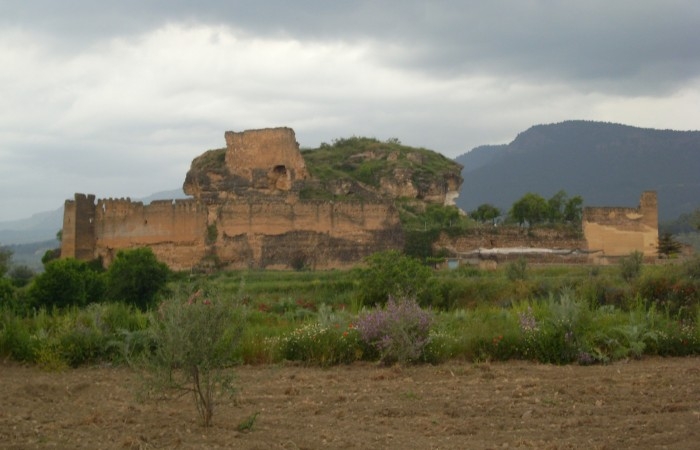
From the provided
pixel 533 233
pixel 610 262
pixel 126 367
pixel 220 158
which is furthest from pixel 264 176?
pixel 126 367

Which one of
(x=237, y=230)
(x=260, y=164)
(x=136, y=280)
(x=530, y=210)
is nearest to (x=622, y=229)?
(x=530, y=210)

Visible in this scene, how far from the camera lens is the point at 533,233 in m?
35.1

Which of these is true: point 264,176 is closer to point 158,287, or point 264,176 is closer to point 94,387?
point 158,287

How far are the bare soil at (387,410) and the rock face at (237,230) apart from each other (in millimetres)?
22328

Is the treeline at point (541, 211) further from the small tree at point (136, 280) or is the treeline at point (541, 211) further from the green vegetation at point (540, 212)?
the small tree at point (136, 280)

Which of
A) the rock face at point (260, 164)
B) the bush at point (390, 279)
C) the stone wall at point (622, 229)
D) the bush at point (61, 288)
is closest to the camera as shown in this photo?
the bush at point (390, 279)

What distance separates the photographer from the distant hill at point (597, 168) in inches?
3765

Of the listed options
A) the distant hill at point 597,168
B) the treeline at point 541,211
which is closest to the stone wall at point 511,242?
the treeline at point 541,211

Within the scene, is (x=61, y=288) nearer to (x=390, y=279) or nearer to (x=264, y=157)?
(x=390, y=279)

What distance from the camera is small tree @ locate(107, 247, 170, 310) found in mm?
23422

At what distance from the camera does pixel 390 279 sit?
20.3 m

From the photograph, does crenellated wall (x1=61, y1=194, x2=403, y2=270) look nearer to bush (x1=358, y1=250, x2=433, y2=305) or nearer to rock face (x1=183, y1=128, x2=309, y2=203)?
rock face (x1=183, y1=128, x2=309, y2=203)

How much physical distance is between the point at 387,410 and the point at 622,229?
2848cm

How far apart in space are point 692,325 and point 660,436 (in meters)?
5.94
